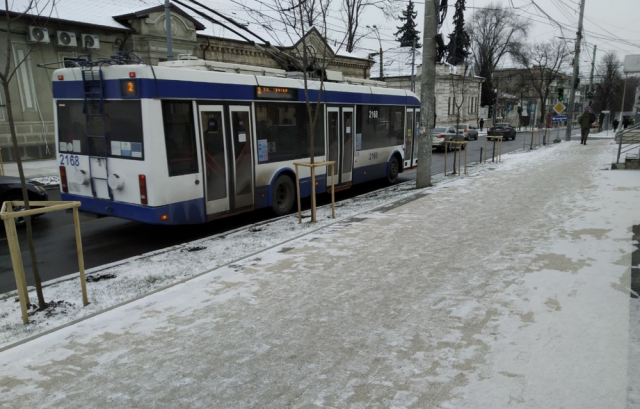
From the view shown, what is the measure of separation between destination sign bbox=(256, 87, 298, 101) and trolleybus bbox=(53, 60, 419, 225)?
20 mm

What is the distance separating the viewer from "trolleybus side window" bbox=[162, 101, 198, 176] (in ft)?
24.2

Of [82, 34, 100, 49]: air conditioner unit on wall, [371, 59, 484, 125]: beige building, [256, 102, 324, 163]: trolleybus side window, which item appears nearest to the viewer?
[256, 102, 324, 163]: trolleybus side window

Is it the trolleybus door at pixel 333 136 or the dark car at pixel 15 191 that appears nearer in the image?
the dark car at pixel 15 191

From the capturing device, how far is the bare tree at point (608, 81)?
67750 millimetres

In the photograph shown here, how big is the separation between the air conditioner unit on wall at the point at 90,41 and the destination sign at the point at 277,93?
15.2 m

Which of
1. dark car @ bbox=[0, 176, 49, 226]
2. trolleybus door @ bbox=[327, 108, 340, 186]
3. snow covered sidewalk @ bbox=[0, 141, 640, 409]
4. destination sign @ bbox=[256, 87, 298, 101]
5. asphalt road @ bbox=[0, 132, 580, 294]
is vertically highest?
destination sign @ bbox=[256, 87, 298, 101]

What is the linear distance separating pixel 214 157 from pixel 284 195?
245 cm

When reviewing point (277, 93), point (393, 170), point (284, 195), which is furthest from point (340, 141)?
point (393, 170)

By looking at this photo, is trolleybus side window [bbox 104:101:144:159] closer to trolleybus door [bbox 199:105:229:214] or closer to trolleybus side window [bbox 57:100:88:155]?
trolleybus side window [bbox 57:100:88:155]

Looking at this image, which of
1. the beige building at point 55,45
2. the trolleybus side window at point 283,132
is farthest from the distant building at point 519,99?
the trolleybus side window at point 283,132

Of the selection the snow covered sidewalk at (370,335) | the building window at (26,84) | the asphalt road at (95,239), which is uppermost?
the building window at (26,84)

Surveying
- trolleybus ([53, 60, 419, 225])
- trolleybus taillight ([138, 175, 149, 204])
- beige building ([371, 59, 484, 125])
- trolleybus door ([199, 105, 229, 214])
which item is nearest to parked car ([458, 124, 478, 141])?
beige building ([371, 59, 484, 125])

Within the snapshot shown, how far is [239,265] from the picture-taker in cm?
635

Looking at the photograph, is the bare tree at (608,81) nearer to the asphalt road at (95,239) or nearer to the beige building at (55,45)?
the beige building at (55,45)
